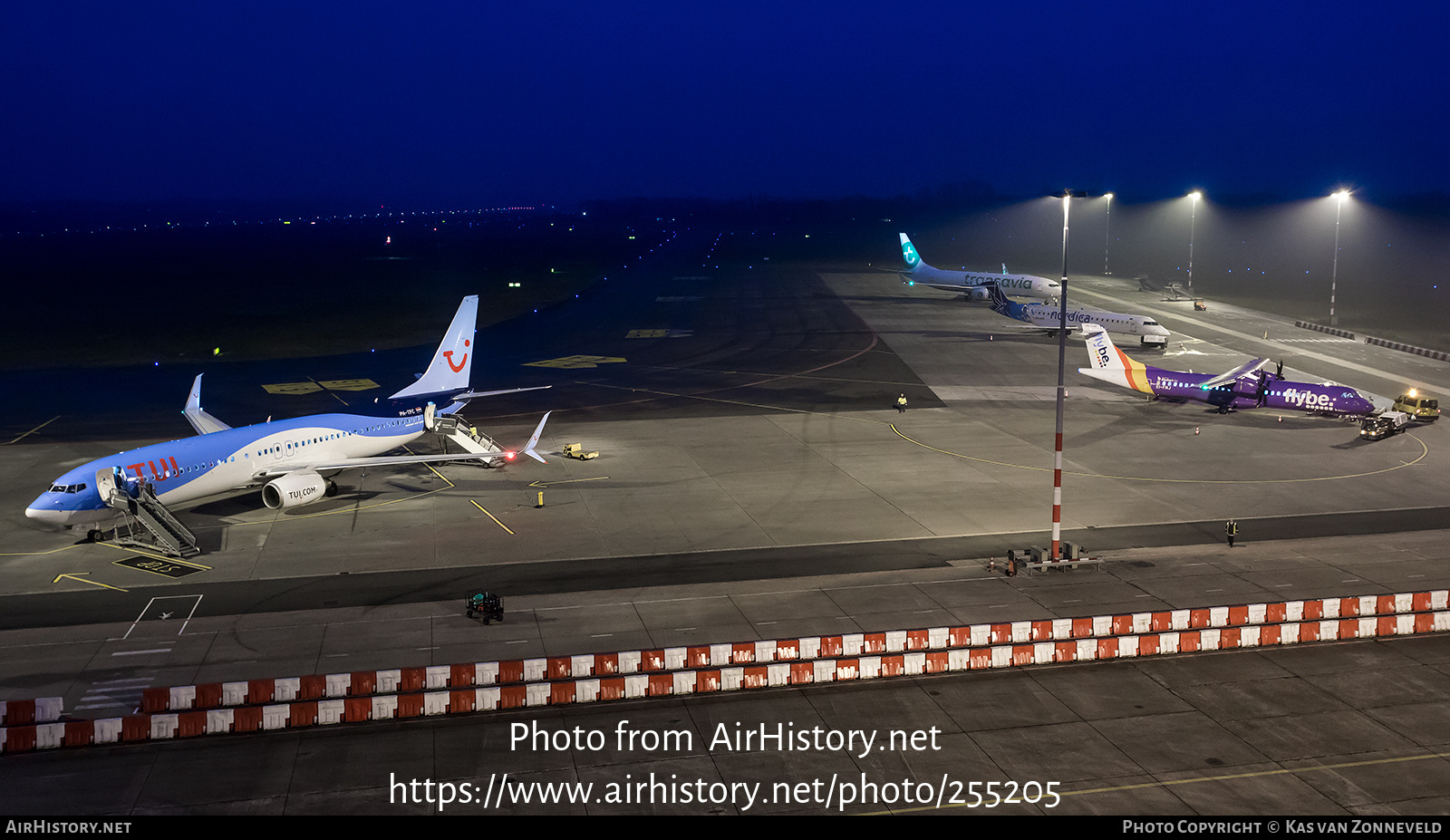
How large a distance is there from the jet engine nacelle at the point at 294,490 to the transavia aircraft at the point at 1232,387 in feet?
165

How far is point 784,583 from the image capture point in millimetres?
39812

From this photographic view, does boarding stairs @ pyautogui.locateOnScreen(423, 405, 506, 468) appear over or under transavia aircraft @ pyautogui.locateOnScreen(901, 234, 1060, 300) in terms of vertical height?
under

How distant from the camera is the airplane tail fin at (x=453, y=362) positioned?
59.2 meters

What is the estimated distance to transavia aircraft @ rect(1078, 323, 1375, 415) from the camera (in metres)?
67.9

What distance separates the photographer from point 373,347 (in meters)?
108

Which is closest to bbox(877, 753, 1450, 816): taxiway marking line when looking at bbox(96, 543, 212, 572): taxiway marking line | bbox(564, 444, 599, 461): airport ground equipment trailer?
bbox(96, 543, 212, 572): taxiway marking line

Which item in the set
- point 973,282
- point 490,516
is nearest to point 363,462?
point 490,516

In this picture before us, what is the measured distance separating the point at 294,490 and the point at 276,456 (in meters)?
2.45

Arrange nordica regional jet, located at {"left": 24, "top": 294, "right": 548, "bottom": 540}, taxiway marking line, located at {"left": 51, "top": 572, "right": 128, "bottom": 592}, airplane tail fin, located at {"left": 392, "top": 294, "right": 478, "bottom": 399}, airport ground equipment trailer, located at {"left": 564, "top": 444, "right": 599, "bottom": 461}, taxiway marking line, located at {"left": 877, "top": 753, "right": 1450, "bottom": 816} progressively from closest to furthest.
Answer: taxiway marking line, located at {"left": 877, "top": 753, "right": 1450, "bottom": 816} < taxiway marking line, located at {"left": 51, "top": 572, "right": 128, "bottom": 592} < nordica regional jet, located at {"left": 24, "top": 294, "right": 548, "bottom": 540} < airplane tail fin, located at {"left": 392, "top": 294, "right": 478, "bottom": 399} < airport ground equipment trailer, located at {"left": 564, "top": 444, "right": 599, "bottom": 461}

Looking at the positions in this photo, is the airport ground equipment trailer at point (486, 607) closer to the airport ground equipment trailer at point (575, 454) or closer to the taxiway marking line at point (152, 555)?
the taxiway marking line at point (152, 555)

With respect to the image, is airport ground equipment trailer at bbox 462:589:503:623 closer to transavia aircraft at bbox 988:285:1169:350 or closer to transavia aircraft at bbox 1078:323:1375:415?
transavia aircraft at bbox 1078:323:1375:415

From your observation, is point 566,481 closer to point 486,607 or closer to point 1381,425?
point 486,607

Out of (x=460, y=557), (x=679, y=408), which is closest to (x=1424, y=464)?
(x=679, y=408)

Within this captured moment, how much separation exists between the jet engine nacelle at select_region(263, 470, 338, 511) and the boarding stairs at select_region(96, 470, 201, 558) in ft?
15.4
